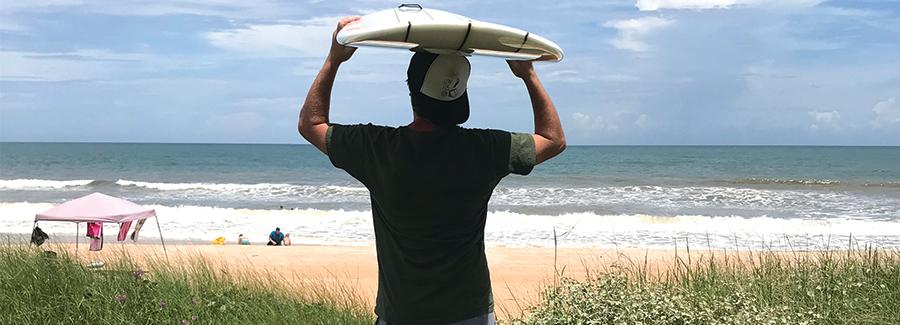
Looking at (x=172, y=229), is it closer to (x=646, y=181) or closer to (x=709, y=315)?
(x=709, y=315)

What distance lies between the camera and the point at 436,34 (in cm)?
209

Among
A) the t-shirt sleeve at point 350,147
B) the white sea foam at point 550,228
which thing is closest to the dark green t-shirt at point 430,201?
the t-shirt sleeve at point 350,147

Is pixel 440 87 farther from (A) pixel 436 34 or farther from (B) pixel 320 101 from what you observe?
(B) pixel 320 101

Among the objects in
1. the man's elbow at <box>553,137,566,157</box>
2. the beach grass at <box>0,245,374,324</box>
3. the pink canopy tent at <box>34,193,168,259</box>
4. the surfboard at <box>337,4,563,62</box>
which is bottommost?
the pink canopy tent at <box>34,193,168,259</box>

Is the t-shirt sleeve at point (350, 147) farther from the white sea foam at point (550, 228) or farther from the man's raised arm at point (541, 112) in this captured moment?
the white sea foam at point (550, 228)

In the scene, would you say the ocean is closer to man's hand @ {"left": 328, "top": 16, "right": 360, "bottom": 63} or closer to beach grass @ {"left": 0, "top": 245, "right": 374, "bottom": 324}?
beach grass @ {"left": 0, "top": 245, "right": 374, "bottom": 324}

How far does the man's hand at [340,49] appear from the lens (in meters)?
2.20

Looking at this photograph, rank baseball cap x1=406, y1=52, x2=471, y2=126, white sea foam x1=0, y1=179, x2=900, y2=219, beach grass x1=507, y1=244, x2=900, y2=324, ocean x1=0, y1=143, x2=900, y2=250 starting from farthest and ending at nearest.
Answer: white sea foam x1=0, y1=179, x2=900, y2=219, ocean x1=0, y1=143, x2=900, y2=250, beach grass x1=507, y1=244, x2=900, y2=324, baseball cap x1=406, y1=52, x2=471, y2=126

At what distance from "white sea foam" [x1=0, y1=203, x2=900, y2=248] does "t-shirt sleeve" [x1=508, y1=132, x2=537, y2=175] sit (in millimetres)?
15017

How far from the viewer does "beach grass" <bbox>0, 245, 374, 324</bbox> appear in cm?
468

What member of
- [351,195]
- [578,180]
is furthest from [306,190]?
[578,180]

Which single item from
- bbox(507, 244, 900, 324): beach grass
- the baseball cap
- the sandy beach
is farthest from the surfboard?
the sandy beach

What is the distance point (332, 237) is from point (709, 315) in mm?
15118

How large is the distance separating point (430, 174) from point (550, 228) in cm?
1874
